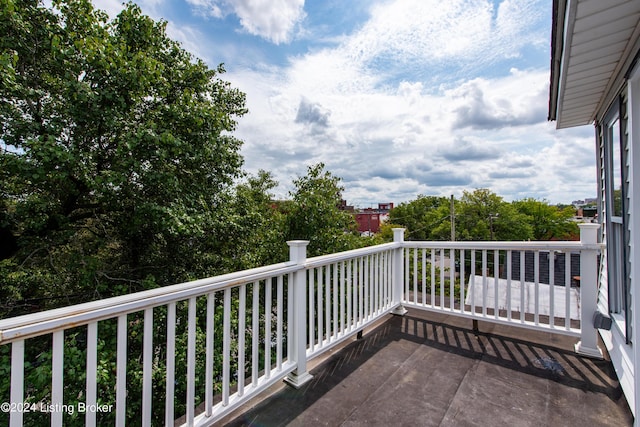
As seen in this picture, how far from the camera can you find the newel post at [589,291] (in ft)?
7.67

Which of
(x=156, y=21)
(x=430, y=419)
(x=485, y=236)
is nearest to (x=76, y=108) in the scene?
(x=156, y=21)

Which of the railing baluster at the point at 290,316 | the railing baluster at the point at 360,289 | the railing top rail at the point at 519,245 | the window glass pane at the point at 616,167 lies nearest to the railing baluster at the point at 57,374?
the railing baluster at the point at 290,316

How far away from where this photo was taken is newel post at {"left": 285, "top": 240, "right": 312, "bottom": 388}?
2047 millimetres

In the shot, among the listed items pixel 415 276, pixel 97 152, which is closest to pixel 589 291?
pixel 415 276

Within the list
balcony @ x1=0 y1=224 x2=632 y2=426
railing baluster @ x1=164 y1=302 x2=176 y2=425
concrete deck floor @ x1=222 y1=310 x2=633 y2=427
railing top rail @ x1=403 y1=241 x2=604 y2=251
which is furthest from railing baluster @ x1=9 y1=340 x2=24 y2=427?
railing top rail @ x1=403 y1=241 x2=604 y2=251

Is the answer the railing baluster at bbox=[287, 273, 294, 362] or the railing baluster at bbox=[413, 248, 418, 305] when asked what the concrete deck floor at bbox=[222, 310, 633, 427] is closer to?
the railing baluster at bbox=[287, 273, 294, 362]

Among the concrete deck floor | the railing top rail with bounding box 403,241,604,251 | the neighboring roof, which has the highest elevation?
the neighboring roof

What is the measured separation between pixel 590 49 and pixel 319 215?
5031 millimetres

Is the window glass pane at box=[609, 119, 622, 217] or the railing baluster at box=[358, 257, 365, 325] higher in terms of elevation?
the window glass pane at box=[609, 119, 622, 217]

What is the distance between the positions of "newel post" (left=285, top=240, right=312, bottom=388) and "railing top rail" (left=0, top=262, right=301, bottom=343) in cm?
47

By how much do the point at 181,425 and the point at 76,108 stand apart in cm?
509

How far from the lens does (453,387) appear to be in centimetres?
201

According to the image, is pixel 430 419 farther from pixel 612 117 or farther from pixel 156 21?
pixel 156 21

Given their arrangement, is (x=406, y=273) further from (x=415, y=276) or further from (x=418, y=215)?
(x=418, y=215)
